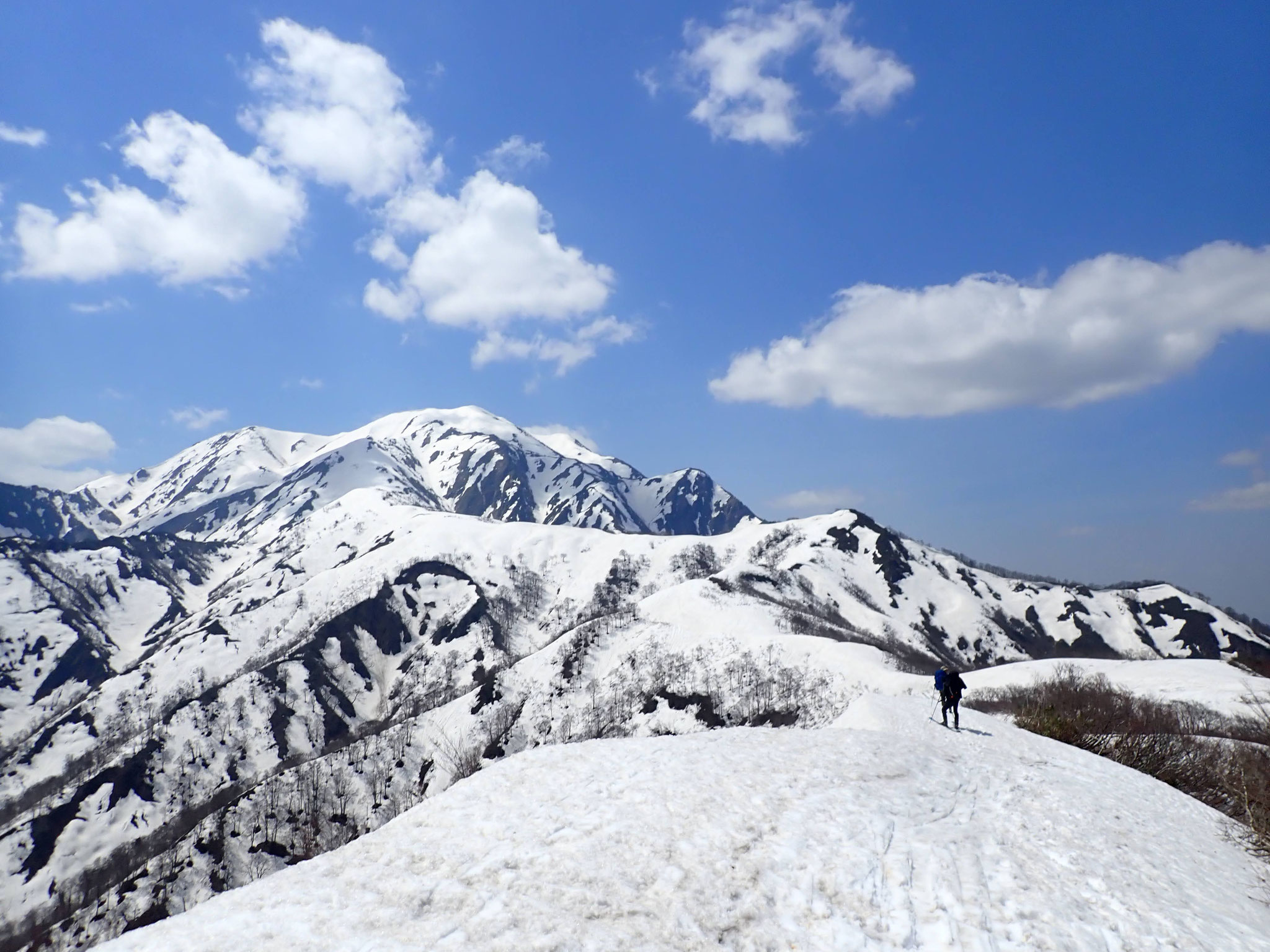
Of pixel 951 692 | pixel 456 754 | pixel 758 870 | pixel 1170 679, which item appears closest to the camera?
pixel 758 870

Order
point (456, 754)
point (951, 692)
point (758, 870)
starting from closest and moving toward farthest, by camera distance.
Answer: point (758, 870)
point (951, 692)
point (456, 754)

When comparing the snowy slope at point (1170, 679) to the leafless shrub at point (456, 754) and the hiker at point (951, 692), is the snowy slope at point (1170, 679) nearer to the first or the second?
the hiker at point (951, 692)

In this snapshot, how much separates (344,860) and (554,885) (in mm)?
5731

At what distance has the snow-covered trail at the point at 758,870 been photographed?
10961mm

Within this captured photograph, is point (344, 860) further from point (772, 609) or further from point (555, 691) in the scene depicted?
point (772, 609)

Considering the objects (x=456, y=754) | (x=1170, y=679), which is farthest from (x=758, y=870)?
(x=456, y=754)

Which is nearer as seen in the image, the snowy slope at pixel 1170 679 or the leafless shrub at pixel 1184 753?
the leafless shrub at pixel 1184 753

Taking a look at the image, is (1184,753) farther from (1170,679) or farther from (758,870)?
(1170,679)

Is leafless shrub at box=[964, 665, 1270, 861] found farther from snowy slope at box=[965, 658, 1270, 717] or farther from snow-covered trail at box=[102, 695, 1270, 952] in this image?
snowy slope at box=[965, 658, 1270, 717]

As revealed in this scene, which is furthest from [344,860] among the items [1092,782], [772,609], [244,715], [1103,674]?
[244,715]

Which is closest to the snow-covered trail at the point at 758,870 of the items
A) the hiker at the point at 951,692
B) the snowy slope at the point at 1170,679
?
the hiker at the point at 951,692

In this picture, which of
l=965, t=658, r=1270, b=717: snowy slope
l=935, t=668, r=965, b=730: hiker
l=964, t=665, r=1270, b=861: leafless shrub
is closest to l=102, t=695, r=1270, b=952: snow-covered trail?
l=964, t=665, r=1270, b=861: leafless shrub

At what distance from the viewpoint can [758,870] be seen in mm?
12727

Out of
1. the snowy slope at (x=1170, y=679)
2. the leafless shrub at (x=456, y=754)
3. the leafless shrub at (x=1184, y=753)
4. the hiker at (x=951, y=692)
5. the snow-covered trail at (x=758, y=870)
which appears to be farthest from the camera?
the leafless shrub at (x=456, y=754)
